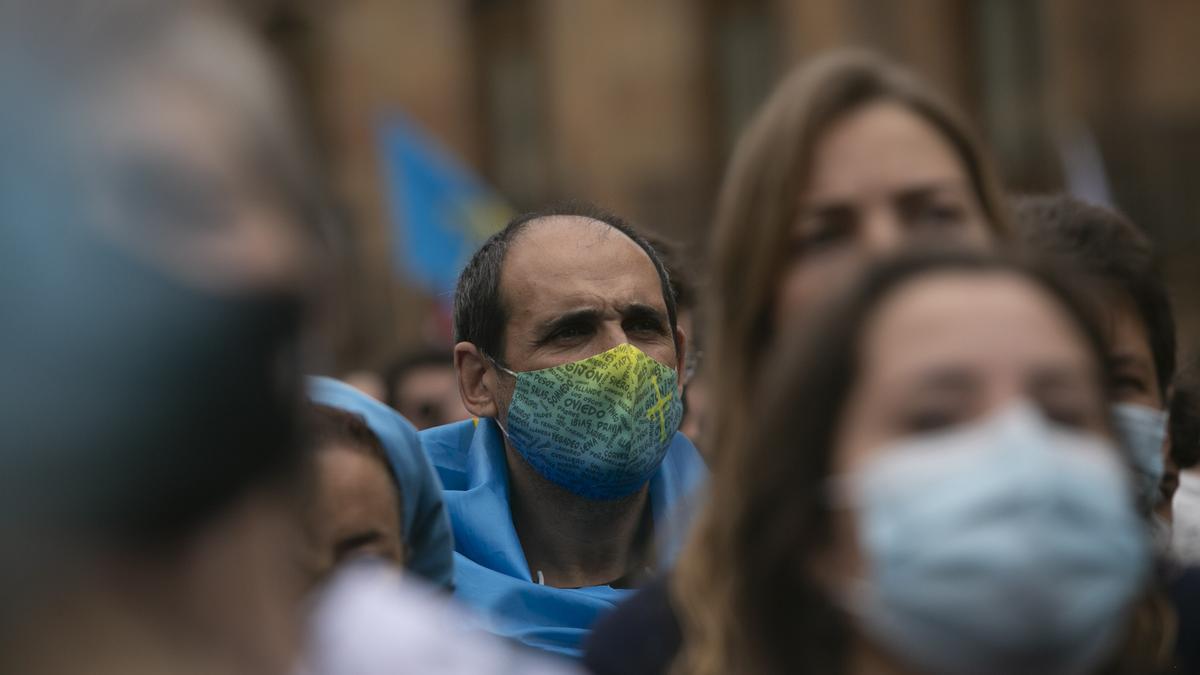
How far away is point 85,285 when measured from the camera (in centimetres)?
172

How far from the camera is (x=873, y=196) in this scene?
3113mm

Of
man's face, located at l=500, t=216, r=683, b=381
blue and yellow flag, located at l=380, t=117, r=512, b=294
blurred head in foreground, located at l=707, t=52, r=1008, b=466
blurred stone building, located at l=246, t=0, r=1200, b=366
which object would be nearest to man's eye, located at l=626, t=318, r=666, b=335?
man's face, located at l=500, t=216, r=683, b=381

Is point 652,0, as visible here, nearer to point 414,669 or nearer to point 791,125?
point 791,125

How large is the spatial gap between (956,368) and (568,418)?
2127 mm

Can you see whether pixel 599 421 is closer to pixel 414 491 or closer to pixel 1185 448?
pixel 414 491

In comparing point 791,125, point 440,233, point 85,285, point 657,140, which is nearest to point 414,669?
point 85,285

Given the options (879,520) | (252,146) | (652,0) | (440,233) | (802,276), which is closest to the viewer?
(252,146)

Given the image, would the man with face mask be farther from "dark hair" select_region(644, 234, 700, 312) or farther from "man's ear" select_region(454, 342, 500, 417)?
"dark hair" select_region(644, 234, 700, 312)

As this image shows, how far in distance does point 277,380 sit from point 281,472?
107 mm

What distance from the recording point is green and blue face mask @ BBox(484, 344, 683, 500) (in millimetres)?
4238

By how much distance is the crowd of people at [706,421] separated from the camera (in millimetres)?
1734

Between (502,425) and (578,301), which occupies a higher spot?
(578,301)

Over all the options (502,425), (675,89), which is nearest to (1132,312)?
(502,425)

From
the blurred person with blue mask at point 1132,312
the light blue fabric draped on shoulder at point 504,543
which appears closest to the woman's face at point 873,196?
the blurred person with blue mask at point 1132,312
